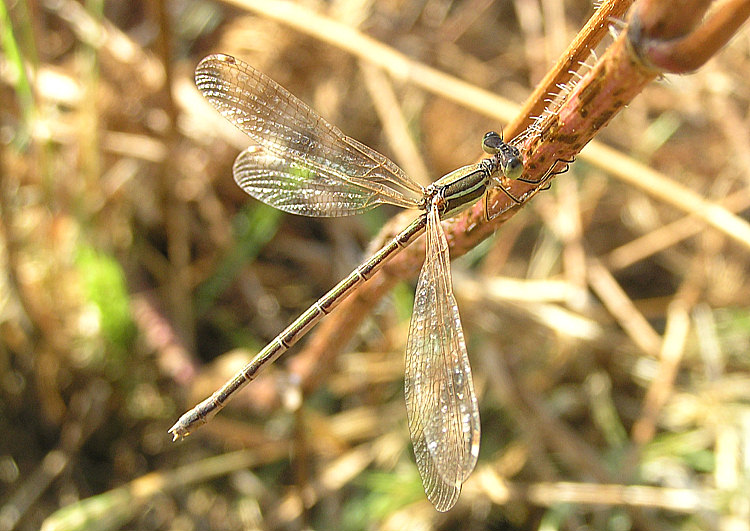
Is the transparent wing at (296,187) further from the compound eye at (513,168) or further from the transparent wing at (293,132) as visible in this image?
the compound eye at (513,168)

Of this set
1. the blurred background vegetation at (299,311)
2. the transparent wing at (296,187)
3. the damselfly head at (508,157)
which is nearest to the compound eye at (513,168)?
the damselfly head at (508,157)

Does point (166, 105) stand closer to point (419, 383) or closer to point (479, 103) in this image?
point (479, 103)

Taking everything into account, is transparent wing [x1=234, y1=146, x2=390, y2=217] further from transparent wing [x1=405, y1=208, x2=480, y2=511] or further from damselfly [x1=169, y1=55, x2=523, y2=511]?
transparent wing [x1=405, y1=208, x2=480, y2=511]

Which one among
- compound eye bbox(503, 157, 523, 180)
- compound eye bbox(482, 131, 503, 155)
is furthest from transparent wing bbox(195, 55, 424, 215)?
compound eye bbox(503, 157, 523, 180)

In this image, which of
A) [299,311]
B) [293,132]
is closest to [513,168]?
[293,132]

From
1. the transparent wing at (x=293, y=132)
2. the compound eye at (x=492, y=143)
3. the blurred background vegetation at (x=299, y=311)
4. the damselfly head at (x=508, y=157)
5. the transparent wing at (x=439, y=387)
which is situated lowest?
the blurred background vegetation at (x=299, y=311)

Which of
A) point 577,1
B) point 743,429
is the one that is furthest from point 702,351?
point 577,1

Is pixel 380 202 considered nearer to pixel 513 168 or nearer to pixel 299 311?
pixel 513 168
